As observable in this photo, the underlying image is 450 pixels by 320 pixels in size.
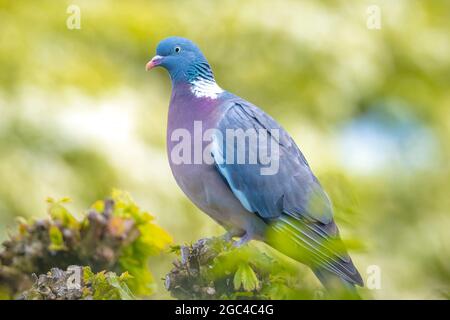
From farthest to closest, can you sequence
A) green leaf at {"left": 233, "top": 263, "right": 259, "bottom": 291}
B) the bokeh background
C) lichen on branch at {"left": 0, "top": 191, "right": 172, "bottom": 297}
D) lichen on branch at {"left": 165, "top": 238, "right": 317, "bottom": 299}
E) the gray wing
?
1. the bokeh background
2. the gray wing
3. lichen on branch at {"left": 0, "top": 191, "right": 172, "bottom": 297}
4. green leaf at {"left": 233, "top": 263, "right": 259, "bottom": 291}
5. lichen on branch at {"left": 165, "top": 238, "right": 317, "bottom": 299}

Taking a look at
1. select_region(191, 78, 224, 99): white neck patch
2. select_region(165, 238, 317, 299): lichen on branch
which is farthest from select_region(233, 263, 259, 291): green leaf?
select_region(191, 78, 224, 99): white neck patch

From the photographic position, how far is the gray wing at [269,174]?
71.7 inches

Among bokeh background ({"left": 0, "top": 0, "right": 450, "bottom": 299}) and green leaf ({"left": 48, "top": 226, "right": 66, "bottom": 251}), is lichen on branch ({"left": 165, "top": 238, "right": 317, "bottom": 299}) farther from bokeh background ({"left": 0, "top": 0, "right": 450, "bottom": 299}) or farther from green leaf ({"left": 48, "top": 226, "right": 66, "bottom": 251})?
bokeh background ({"left": 0, "top": 0, "right": 450, "bottom": 299})

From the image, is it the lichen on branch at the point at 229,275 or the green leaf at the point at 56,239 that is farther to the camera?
the green leaf at the point at 56,239

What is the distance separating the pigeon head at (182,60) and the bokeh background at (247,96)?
110 centimetres

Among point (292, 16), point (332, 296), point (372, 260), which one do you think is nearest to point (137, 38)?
point (292, 16)

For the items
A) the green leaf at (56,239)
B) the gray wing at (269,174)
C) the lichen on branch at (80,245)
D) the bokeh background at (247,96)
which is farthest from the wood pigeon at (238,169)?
the bokeh background at (247,96)

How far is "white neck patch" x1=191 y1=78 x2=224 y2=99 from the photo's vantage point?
1.96 meters

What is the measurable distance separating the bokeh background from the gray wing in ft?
3.82

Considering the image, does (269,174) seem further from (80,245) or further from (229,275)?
(229,275)

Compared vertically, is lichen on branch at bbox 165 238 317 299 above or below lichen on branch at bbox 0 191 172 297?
below

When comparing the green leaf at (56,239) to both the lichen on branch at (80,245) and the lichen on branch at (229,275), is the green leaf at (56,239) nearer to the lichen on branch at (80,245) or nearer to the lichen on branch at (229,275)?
the lichen on branch at (80,245)

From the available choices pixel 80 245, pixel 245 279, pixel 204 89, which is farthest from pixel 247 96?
pixel 245 279

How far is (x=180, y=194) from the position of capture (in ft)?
10.4
